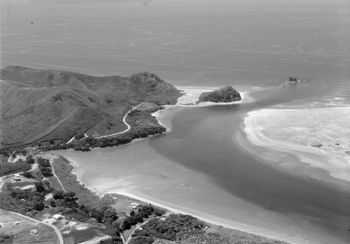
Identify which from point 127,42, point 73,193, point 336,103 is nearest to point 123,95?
point 336,103

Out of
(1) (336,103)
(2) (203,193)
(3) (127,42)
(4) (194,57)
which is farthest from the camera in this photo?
(3) (127,42)

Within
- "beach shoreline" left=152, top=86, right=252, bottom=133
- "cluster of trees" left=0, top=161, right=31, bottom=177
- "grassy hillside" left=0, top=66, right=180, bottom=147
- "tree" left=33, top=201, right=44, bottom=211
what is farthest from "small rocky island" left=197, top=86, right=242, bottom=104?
"tree" left=33, top=201, right=44, bottom=211

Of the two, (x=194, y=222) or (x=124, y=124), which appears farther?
(x=124, y=124)

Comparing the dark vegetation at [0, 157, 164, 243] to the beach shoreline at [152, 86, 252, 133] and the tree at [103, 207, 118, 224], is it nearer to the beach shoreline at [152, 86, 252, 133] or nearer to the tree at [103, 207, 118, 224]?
the tree at [103, 207, 118, 224]

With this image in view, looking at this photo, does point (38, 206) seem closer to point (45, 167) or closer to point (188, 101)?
point (45, 167)

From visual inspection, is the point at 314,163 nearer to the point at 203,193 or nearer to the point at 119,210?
the point at 203,193

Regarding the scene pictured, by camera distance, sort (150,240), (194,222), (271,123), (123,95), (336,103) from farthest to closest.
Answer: (123,95)
(336,103)
(271,123)
(194,222)
(150,240)
